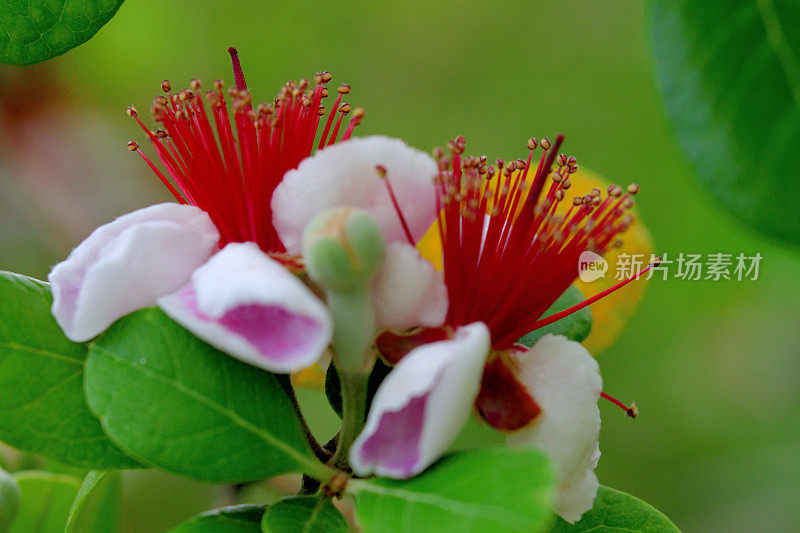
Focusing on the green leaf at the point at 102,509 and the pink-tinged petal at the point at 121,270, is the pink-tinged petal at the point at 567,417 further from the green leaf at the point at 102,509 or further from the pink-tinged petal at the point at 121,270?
the green leaf at the point at 102,509

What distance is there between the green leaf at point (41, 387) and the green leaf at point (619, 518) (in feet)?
1.52

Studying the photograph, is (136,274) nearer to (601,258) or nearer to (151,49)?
(601,258)

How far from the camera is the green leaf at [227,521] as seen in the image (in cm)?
68

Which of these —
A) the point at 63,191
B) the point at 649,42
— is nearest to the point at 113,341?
the point at 649,42

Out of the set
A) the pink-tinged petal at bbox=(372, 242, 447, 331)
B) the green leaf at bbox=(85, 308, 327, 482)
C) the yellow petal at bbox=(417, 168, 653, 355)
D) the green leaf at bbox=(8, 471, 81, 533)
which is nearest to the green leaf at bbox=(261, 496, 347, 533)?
the green leaf at bbox=(85, 308, 327, 482)

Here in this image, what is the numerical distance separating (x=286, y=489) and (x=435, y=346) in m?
0.71

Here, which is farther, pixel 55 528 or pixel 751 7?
pixel 55 528

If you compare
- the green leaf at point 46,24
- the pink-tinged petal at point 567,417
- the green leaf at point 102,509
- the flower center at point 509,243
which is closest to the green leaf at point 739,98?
the flower center at point 509,243

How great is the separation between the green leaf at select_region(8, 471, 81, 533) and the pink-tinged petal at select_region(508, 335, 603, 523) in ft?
2.24

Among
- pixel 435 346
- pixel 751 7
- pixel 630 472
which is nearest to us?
pixel 435 346

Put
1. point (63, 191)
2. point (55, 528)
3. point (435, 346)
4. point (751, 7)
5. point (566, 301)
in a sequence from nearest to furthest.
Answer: point (435, 346)
point (751, 7)
point (566, 301)
point (55, 528)
point (63, 191)

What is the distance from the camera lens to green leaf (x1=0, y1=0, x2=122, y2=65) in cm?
79

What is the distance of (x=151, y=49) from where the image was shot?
2.62 meters

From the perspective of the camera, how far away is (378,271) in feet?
2.18
